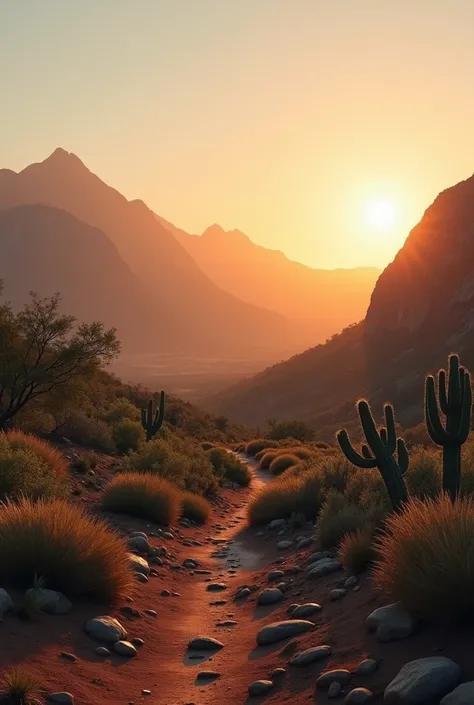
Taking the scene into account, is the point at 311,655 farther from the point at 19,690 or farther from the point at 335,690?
the point at 19,690

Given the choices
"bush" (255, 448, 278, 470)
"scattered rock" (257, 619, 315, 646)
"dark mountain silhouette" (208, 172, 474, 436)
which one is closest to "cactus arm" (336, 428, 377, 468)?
"scattered rock" (257, 619, 315, 646)

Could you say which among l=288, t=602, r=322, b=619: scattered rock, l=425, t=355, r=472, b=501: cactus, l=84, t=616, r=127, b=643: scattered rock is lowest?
l=84, t=616, r=127, b=643: scattered rock

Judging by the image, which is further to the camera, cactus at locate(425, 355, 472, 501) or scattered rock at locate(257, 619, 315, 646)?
cactus at locate(425, 355, 472, 501)

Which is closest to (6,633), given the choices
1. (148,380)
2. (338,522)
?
(338,522)

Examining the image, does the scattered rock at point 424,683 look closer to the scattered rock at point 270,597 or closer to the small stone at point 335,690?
the small stone at point 335,690

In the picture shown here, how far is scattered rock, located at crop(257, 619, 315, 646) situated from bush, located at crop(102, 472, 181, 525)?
640cm

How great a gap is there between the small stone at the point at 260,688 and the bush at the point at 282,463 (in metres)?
22.5

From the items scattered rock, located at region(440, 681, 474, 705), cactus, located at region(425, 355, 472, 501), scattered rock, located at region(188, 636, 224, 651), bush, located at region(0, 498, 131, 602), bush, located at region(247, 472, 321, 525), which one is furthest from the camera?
bush, located at region(247, 472, 321, 525)

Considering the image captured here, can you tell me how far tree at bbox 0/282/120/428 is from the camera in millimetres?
18406

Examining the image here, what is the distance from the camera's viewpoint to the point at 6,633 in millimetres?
6047

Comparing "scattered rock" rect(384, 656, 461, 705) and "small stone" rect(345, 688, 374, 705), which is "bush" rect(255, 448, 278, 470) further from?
"scattered rock" rect(384, 656, 461, 705)

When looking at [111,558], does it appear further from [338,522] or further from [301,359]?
[301,359]

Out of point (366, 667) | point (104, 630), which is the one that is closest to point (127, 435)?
point (104, 630)

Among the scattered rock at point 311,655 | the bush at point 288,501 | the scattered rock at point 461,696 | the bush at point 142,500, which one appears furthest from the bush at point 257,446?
the scattered rock at point 461,696
